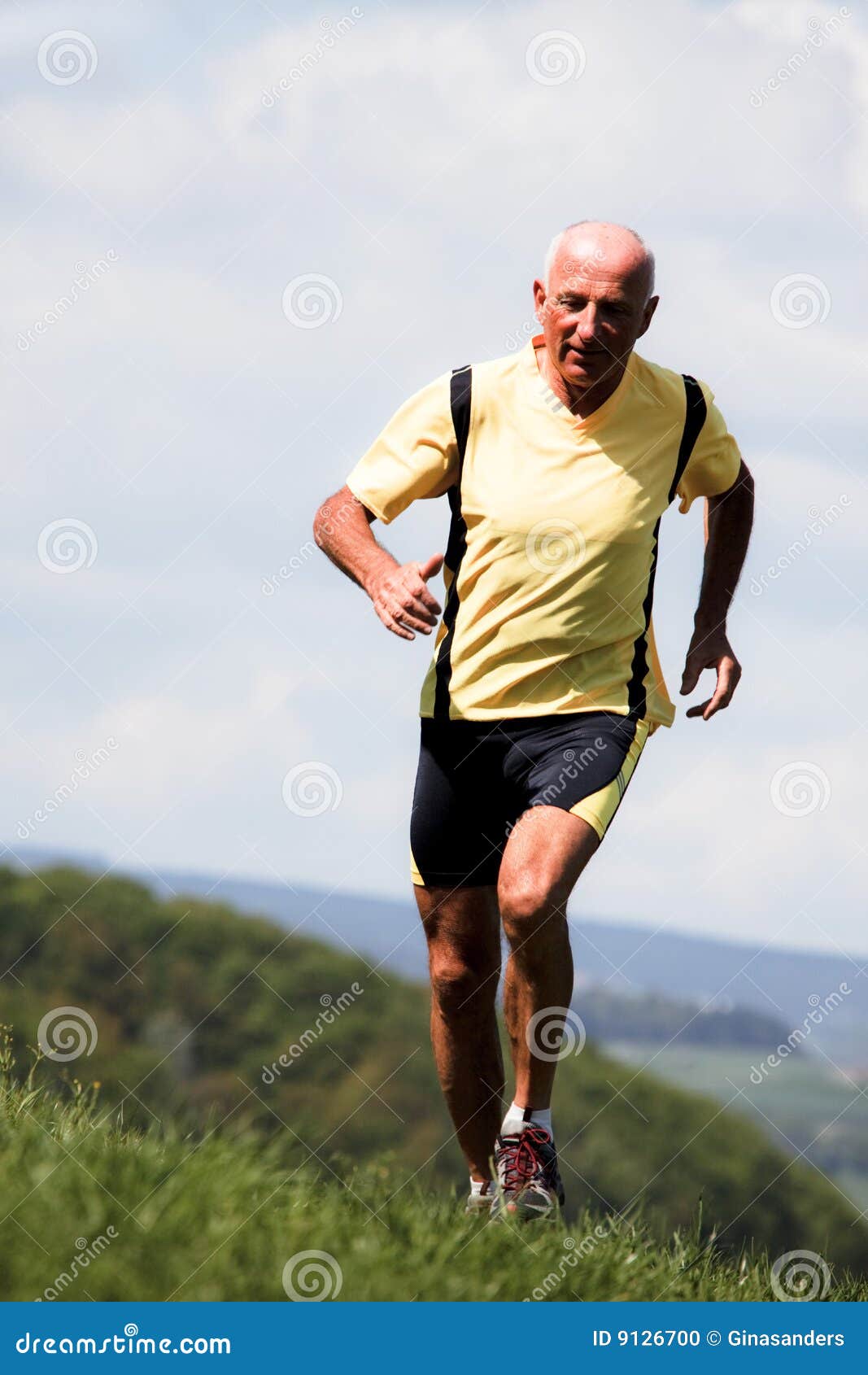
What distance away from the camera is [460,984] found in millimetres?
6062

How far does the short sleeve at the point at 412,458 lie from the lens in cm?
591

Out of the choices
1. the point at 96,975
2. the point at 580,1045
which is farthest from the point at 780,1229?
the point at 580,1045

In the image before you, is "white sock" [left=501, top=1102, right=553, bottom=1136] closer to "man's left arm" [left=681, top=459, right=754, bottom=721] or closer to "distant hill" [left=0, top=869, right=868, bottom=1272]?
"man's left arm" [left=681, top=459, right=754, bottom=721]

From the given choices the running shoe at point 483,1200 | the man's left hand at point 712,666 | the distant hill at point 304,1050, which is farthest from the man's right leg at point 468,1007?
the distant hill at point 304,1050

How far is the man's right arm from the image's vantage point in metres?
5.31

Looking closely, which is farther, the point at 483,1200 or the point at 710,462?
the point at 710,462

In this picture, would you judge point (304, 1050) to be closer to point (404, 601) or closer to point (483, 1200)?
point (483, 1200)

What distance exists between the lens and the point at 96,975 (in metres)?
59.7

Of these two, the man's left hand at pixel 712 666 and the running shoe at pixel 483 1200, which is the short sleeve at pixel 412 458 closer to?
the man's left hand at pixel 712 666

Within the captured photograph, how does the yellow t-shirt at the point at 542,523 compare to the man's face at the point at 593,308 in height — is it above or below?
below

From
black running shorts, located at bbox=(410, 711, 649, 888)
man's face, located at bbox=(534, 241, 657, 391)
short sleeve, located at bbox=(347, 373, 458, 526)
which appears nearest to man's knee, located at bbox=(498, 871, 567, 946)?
black running shorts, located at bbox=(410, 711, 649, 888)

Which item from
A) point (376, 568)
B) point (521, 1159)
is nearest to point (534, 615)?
point (376, 568)

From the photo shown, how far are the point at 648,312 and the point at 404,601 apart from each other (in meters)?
1.43

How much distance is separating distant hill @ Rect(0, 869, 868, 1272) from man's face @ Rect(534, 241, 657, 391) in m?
47.3
